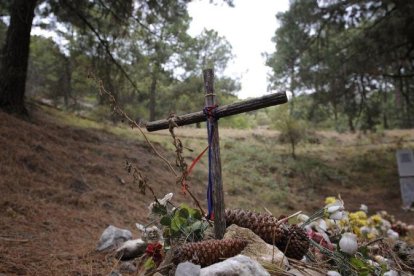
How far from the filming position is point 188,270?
1.63 meters

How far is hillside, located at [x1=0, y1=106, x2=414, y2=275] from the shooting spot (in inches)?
146

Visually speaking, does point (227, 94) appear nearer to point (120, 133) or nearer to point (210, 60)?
point (210, 60)

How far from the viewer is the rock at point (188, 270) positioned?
162cm

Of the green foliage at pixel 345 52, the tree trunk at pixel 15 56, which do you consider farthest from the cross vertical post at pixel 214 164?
the green foliage at pixel 345 52

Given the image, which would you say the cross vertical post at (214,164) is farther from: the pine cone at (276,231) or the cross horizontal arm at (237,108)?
the pine cone at (276,231)

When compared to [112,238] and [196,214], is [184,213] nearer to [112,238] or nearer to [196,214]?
[196,214]

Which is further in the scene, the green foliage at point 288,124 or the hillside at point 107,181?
the green foliage at point 288,124

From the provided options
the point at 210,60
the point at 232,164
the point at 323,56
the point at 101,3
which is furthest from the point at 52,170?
the point at 210,60

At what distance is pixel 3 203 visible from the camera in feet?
14.7

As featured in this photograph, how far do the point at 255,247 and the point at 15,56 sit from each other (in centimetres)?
758

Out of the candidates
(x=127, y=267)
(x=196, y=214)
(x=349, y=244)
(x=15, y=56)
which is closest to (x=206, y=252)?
(x=196, y=214)

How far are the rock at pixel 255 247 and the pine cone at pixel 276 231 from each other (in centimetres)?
7

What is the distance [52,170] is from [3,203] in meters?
1.65

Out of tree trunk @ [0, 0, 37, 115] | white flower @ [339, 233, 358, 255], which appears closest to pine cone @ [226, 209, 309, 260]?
white flower @ [339, 233, 358, 255]
